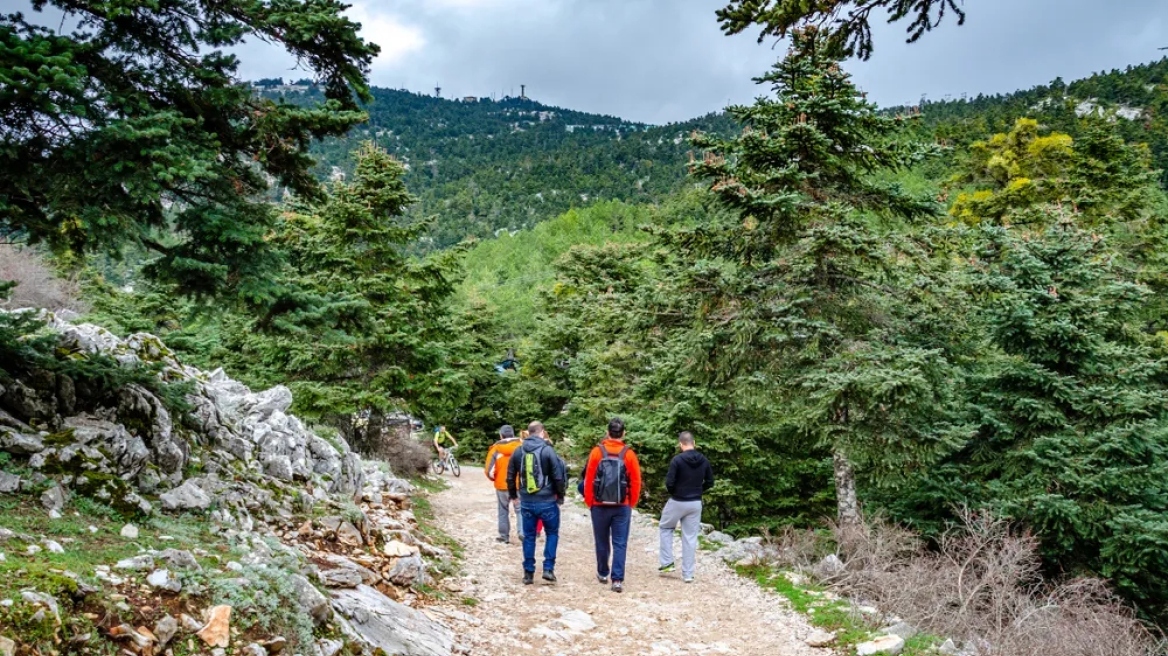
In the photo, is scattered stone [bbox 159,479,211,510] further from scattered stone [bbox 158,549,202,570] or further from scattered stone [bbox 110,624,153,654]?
scattered stone [bbox 110,624,153,654]

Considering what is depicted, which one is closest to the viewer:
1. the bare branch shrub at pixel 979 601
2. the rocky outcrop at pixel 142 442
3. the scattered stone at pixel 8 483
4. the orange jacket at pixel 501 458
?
the scattered stone at pixel 8 483

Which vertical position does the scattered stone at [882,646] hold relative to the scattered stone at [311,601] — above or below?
below

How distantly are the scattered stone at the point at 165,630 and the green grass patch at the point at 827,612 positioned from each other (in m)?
5.55

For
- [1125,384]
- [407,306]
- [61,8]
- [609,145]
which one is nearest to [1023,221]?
[1125,384]

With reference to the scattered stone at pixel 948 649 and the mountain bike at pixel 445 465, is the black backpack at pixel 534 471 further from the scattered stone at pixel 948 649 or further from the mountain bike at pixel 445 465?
the mountain bike at pixel 445 465

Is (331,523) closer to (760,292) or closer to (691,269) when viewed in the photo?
(691,269)

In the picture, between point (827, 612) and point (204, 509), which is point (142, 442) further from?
point (827, 612)

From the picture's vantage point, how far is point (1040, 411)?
11.2 meters

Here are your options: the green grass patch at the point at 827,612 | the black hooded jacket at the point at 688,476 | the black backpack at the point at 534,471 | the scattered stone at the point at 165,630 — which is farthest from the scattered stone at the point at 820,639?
the scattered stone at the point at 165,630

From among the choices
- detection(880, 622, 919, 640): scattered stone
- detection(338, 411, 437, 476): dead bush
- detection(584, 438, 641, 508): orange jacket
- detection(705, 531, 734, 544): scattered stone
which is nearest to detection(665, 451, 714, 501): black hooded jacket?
detection(584, 438, 641, 508): orange jacket

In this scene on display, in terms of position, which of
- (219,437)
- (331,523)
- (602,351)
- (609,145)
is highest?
(609,145)

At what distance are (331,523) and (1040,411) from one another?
35.3 feet

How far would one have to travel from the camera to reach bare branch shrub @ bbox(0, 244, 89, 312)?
26.5 m

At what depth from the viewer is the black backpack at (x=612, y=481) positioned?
26.6 ft
